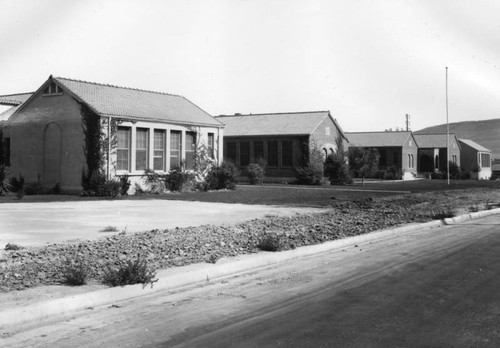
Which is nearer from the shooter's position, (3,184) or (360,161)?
(3,184)

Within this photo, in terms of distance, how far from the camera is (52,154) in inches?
1196

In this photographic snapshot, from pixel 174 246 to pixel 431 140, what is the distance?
7233cm

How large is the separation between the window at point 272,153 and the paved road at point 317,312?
39.6 meters

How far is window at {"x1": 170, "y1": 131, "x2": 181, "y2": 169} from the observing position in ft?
109

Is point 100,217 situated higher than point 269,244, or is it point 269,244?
point 100,217

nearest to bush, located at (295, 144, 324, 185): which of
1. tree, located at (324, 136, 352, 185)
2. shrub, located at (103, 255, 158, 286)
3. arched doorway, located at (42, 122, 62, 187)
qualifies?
tree, located at (324, 136, 352, 185)

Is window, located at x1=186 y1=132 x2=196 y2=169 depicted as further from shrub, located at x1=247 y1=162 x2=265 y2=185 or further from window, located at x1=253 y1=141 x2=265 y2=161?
window, located at x1=253 y1=141 x2=265 y2=161

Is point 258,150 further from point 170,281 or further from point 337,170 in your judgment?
point 170,281

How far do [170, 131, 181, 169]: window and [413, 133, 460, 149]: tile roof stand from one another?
4997 cm

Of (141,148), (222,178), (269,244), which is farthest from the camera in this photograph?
(222,178)

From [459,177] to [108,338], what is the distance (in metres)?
72.5

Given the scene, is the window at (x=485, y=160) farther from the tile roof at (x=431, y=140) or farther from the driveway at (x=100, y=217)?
the driveway at (x=100, y=217)

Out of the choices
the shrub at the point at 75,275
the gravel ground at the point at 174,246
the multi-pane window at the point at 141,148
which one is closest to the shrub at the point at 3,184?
the multi-pane window at the point at 141,148

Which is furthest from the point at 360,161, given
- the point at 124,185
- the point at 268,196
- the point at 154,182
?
the point at 124,185
